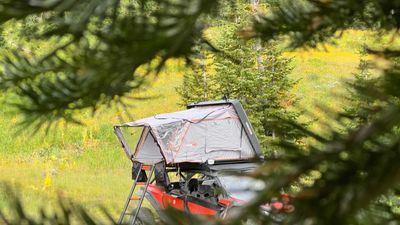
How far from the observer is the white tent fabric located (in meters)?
9.38

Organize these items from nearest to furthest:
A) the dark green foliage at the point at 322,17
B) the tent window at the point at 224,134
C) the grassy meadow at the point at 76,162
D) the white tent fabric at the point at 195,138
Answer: the dark green foliage at the point at 322,17
the white tent fabric at the point at 195,138
the tent window at the point at 224,134
the grassy meadow at the point at 76,162

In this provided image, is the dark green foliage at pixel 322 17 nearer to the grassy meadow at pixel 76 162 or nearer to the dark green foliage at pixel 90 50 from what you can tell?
the dark green foliage at pixel 90 50

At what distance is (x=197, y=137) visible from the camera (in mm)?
9742

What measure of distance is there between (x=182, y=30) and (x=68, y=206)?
0.35 m

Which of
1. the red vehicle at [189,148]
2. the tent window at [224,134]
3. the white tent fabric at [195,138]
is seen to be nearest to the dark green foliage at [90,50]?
the red vehicle at [189,148]

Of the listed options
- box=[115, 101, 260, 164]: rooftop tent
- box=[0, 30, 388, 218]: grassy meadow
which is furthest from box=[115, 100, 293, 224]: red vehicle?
box=[0, 30, 388, 218]: grassy meadow

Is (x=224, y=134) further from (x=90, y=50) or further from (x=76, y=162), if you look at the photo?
(x=76, y=162)

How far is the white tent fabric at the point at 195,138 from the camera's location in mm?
9383

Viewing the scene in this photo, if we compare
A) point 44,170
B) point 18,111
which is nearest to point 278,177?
point 18,111

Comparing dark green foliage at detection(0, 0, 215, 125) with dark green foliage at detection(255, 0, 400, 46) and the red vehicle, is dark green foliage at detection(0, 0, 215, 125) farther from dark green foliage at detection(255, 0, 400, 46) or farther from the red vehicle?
the red vehicle

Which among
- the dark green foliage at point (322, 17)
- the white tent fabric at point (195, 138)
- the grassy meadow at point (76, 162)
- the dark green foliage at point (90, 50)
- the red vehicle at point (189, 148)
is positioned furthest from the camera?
the grassy meadow at point (76, 162)

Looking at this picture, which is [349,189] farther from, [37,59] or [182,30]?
[37,59]

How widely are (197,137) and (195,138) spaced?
1.4 inches

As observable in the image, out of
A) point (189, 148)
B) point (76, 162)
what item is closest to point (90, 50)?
point (189, 148)
